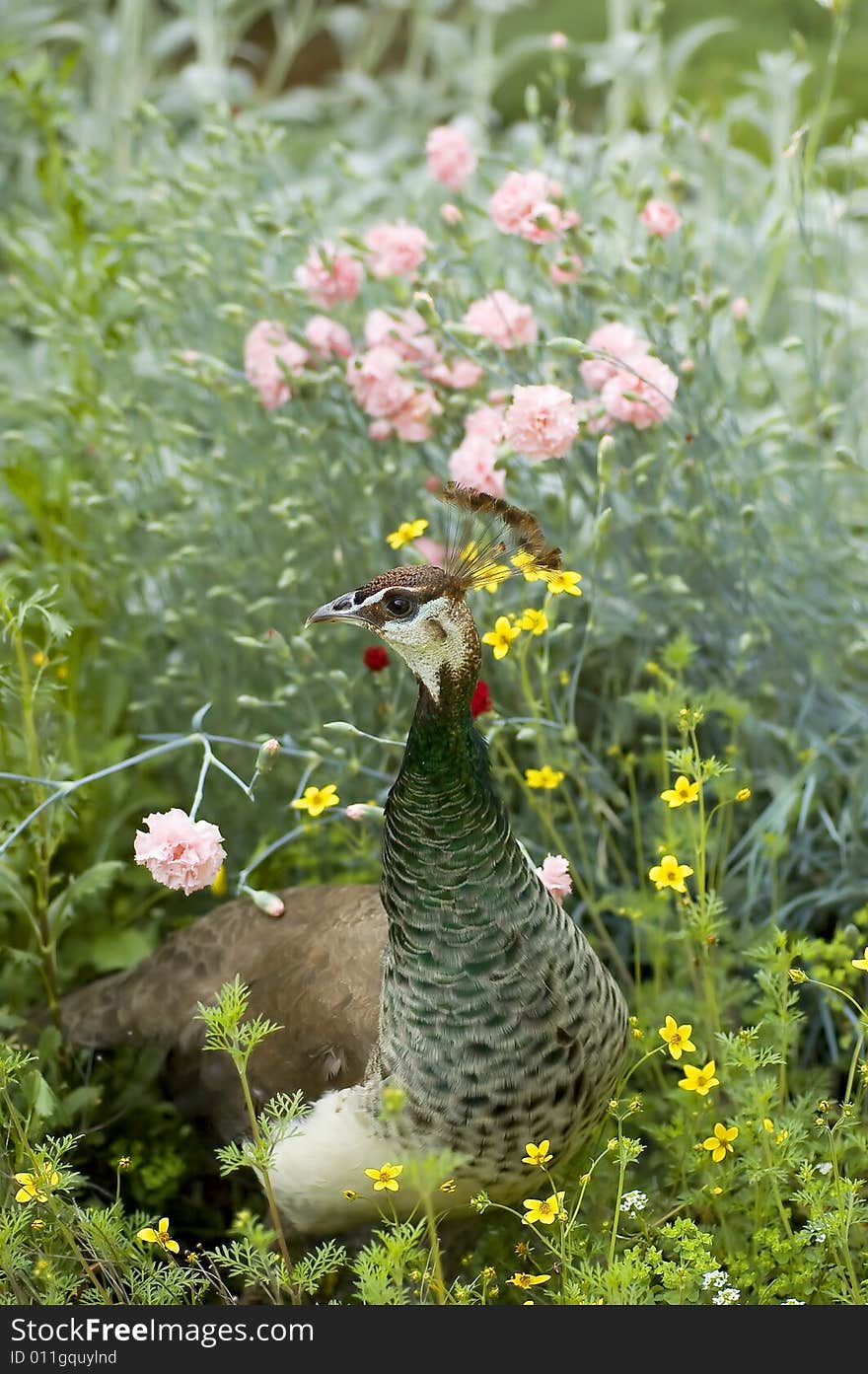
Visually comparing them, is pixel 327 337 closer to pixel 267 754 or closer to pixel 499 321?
pixel 499 321

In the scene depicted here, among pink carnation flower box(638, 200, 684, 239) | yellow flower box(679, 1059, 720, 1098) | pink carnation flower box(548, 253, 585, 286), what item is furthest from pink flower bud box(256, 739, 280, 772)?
pink carnation flower box(638, 200, 684, 239)

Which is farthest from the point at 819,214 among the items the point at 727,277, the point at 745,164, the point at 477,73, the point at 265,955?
the point at 265,955

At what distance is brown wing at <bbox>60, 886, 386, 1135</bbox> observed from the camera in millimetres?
1754

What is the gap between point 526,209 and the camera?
6.72ft

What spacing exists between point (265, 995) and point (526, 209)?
1197 millimetres

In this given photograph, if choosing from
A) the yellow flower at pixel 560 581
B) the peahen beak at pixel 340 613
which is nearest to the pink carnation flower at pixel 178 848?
the peahen beak at pixel 340 613

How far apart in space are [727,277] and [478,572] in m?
1.86

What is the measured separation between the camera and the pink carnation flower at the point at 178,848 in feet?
4.99

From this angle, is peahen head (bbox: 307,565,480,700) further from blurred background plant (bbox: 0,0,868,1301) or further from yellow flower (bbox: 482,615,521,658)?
blurred background plant (bbox: 0,0,868,1301)

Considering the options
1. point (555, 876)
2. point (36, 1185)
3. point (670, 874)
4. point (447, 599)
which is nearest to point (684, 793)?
point (670, 874)

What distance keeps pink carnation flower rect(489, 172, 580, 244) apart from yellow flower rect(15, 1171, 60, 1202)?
56.5 inches

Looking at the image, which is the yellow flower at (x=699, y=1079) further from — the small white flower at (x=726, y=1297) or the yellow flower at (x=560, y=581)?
the yellow flower at (x=560, y=581)

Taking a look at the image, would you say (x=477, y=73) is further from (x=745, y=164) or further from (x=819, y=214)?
(x=819, y=214)

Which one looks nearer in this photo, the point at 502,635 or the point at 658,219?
the point at 502,635
